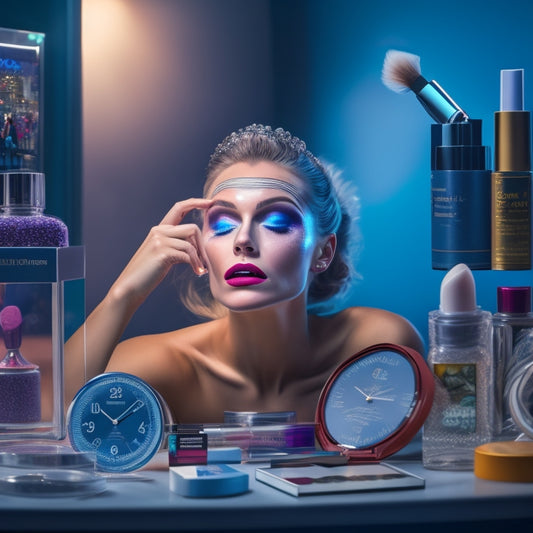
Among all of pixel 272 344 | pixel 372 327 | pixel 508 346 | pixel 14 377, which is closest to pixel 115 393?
pixel 14 377

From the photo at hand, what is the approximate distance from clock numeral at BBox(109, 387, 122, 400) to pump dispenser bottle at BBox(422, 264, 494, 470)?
1.14 ft

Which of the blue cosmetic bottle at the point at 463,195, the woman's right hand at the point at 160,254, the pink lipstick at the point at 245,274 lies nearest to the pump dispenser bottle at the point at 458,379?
the blue cosmetic bottle at the point at 463,195

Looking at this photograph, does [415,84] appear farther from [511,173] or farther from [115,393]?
[115,393]

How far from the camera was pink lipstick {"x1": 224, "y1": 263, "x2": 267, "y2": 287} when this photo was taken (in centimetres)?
114

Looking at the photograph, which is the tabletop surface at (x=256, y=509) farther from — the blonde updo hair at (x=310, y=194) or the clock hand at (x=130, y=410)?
the blonde updo hair at (x=310, y=194)

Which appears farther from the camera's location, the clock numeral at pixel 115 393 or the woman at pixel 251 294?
the woman at pixel 251 294

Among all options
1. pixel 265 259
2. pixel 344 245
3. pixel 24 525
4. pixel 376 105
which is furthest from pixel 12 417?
pixel 376 105

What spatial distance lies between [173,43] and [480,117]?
0.40m

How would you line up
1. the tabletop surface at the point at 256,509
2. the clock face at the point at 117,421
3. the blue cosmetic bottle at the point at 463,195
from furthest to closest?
the blue cosmetic bottle at the point at 463,195 → the clock face at the point at 117,421 → the tabletop surface at the point at 256,509

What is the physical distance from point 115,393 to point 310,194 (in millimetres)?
354

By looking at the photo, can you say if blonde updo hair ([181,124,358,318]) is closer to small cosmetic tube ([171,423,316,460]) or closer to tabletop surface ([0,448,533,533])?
small cosmetic tube ([171,423,316,460])

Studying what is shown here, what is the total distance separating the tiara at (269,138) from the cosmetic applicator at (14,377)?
0.32 m

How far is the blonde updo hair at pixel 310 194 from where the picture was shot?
1.17 m

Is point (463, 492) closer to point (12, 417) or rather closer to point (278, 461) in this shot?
point (278, 461)
